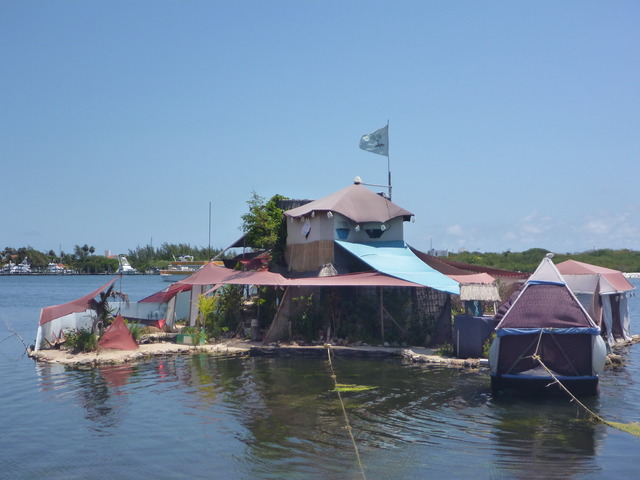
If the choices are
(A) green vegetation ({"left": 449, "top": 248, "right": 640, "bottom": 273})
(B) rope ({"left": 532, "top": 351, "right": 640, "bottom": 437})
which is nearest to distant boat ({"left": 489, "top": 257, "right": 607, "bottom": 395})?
(B) rope ({"left": 532, "top": 351, "right": 640, "bottom": 437})

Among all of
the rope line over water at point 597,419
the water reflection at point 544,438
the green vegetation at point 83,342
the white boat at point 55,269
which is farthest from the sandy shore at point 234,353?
the white boat at point 55,269

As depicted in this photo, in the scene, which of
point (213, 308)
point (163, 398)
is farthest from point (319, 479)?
point (213, 308)

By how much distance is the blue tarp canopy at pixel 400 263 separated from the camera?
20188 millimetres

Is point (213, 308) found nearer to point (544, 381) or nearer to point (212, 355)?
point (212, 355)

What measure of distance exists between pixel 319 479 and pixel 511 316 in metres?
7.48

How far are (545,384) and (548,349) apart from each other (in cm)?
86

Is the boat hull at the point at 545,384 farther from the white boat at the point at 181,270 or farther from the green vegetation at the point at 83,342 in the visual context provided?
the white boat at the point at 181,270

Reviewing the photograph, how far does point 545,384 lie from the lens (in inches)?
558

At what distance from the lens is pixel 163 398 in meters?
15.3

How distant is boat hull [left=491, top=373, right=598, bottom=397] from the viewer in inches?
557

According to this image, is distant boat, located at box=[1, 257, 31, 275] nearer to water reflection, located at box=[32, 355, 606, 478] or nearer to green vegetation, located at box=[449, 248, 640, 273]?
green vegetation, located at box=[449, 248, 640, 273]

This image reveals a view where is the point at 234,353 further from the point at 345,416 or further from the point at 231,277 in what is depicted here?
the point at 345,416

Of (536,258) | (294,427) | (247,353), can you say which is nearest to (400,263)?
(247,353)

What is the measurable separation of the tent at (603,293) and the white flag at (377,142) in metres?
8.84
